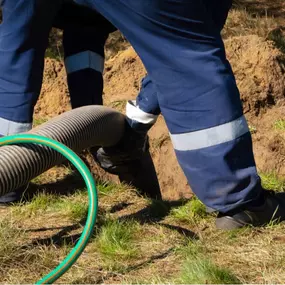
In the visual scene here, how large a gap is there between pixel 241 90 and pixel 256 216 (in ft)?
6.86

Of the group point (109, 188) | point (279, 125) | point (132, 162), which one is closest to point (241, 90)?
point (279, 125)

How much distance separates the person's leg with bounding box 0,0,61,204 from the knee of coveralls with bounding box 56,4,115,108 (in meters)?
0.60

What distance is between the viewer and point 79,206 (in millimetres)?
3055

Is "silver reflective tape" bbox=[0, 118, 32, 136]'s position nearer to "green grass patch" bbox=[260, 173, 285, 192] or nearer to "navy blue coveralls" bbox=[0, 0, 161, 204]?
"navy blue coveralls" bbox=[0, 0, 161, 204]

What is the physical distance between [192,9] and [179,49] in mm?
158

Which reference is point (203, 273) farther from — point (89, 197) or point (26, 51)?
point (26, 51)

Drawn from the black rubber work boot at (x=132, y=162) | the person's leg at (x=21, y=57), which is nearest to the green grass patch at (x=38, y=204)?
the person's leg at (x=21, y=57)

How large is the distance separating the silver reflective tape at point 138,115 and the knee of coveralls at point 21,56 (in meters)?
0.59

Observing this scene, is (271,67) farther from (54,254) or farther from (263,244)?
(54,254)

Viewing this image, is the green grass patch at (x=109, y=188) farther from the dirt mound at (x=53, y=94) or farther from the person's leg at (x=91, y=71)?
the dirt mound at (x=53, y=94)

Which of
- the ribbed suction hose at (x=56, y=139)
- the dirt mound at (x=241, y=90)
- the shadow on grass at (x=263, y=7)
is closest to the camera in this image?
the ribbed suction hose at (x=56, y=139)

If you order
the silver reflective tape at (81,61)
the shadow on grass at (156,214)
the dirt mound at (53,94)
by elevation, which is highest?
the silver reflective tape at (81,61)

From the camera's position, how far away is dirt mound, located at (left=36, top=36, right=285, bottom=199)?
4425 mm

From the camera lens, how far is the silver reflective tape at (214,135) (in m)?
2.59
